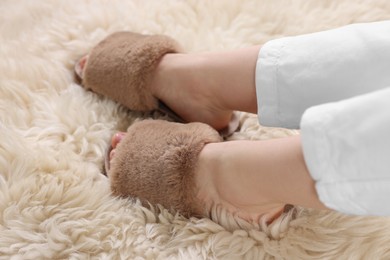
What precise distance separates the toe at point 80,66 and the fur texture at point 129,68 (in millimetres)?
18

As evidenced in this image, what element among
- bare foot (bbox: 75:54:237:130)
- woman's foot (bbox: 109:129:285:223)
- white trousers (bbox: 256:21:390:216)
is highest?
white trousers (bbox: 256:21:390:216)

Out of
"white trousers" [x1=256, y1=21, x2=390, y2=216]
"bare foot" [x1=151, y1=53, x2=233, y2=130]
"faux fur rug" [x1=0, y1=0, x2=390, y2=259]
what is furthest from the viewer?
"bare foot" [x1=151, y1=53, x2=233, y2=130]

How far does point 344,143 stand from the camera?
1.45ft

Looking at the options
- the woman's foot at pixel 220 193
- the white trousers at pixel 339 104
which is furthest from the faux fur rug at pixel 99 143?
the white trousers at pixel 339 104

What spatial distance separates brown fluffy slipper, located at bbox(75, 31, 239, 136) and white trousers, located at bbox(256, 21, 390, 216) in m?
0.14

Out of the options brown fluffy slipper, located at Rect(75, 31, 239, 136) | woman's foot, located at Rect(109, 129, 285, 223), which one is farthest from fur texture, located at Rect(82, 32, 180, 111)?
woman's foot, located at Rect(109, 129, 285, 223)

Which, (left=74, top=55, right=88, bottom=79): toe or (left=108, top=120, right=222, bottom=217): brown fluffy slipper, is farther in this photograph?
(left=74, top=55, right=88, bottom=79): toe

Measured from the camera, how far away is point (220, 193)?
573mm

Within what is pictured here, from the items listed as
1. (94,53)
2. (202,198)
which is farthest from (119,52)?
(202,198)

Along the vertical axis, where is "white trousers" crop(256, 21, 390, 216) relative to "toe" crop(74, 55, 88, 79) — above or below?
above

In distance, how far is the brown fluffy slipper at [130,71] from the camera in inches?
27.5

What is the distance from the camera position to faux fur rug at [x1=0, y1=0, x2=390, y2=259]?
56 cm

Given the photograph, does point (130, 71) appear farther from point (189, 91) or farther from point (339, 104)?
point (339, 104)

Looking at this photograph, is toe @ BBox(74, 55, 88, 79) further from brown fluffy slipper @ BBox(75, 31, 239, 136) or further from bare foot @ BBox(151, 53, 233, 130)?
bare foot @ BBox(151, 53, 233, 130)
